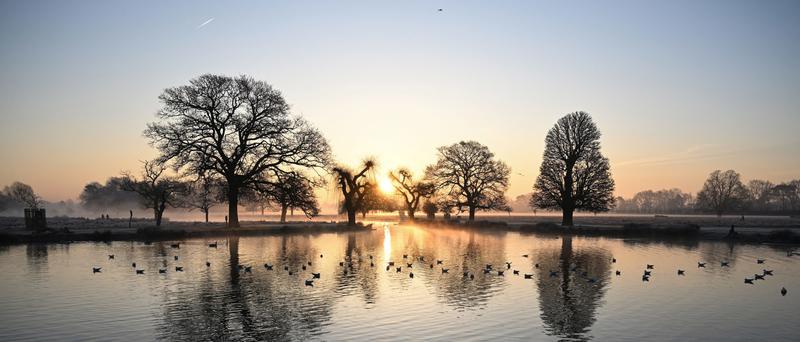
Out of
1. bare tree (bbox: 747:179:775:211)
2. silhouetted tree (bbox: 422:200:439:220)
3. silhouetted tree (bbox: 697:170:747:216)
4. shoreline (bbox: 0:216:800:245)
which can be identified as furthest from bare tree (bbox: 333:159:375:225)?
bare tree (bbox: 747:179:775:211)

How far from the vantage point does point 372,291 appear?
25172 millimetres

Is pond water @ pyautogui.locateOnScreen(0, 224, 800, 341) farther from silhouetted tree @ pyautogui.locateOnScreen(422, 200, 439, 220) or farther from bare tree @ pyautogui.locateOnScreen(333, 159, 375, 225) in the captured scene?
silhouetted tree @ pyautogui.locateOnScreen(422, 200, 439, 220)

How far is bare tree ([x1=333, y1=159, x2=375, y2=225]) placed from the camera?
7831 cm

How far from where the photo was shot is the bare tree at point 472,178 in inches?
3568

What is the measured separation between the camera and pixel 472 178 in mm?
91312

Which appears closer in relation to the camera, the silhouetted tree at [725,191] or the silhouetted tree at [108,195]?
the silhouetted tree at [725,191]

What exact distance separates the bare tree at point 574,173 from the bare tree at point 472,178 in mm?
16302

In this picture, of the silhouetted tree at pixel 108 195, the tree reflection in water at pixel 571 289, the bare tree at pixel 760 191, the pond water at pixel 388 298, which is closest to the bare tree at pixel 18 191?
the silhouetted tree at pixel 108 195

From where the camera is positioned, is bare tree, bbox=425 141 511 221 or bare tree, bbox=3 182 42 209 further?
bare tree, bbox=3 182 42 209

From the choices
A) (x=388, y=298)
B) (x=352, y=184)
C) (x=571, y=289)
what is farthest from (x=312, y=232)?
(x=571, y=289)

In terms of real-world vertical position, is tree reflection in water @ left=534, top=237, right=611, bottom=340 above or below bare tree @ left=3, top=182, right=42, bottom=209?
below

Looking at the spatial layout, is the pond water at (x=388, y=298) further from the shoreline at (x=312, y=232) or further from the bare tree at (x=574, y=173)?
the bare tree at (x=574, y=173)

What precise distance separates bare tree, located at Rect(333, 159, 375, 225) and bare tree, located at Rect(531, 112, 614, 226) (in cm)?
2530

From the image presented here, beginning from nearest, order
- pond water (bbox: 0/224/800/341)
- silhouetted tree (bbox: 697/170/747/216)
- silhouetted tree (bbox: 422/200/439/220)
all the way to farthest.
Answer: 1. pond water (bbox: 0/224/800/341)
2. silhouetted tree (bbox: 422/200/439/220)
3. silhouetted tree (bbox: 697/170/747/216)
